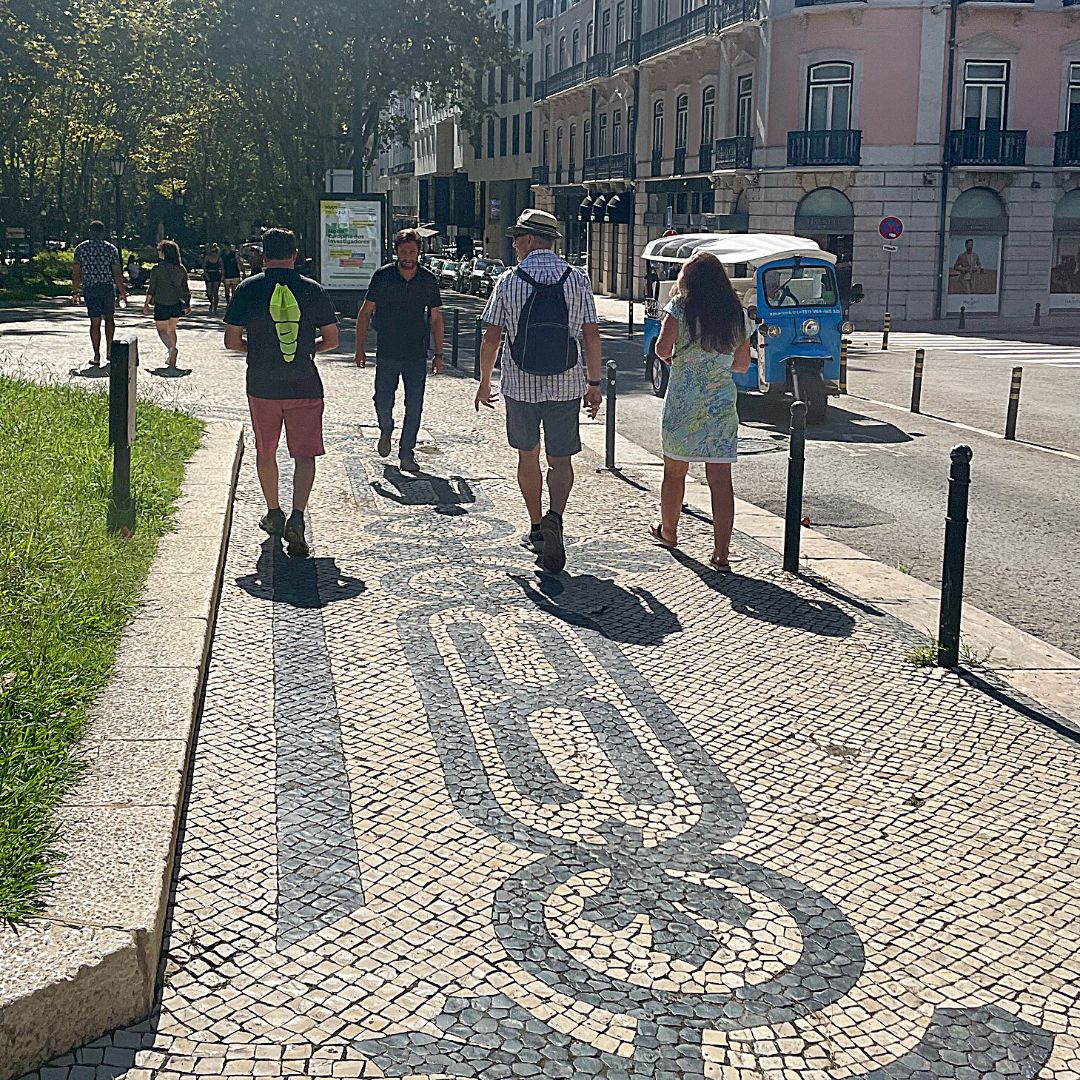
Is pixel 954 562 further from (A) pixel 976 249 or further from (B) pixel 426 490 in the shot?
(A) pixel 976 249

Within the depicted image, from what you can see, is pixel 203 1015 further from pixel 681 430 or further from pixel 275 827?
pixel 681 430

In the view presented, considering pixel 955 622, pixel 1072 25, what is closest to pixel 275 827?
pixel 955 622

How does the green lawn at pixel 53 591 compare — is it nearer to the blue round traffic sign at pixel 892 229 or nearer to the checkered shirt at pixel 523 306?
the checkered shirt at pixel 523 306

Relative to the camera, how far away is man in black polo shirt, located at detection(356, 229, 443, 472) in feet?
39.3

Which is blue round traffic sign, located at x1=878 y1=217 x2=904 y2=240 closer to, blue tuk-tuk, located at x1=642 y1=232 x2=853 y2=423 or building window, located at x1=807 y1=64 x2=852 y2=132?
building window, located at x1=807 y1=64 x2=852 y2=132

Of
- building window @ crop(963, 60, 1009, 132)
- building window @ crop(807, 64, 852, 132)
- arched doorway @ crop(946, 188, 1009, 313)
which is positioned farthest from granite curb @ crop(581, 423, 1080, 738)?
building window @ crop(963, 60, 1009, 132)

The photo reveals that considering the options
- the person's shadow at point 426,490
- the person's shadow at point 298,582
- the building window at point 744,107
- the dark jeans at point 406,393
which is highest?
the building window at point 744,107

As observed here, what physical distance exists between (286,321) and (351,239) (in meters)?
25.1

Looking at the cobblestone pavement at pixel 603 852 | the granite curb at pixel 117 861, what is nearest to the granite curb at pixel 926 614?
the cobblestone pavement at pixel 603 852

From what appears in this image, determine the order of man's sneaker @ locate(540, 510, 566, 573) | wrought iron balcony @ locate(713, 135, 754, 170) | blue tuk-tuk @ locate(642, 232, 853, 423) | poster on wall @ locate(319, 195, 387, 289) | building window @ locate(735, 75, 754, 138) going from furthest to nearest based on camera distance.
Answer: building window @ locate(735, 75, 754, 138), wrought iron balcony @ locate(713, 135, 754, 170), poster on wall @ locate(319, 195, 387, 289), blue tuk-tuk @ locate(642, 232, 853, 423), man's sneaker @ locate(540, 510, 566, 573)

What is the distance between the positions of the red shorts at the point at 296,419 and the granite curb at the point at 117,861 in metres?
2.24

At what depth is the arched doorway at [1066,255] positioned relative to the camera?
42.0 meters

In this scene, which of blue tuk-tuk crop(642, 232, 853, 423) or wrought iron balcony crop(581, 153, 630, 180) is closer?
blue tuk-tuk crop(642, 232, 853, 423)

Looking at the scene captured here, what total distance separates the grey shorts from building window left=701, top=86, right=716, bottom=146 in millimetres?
38759
